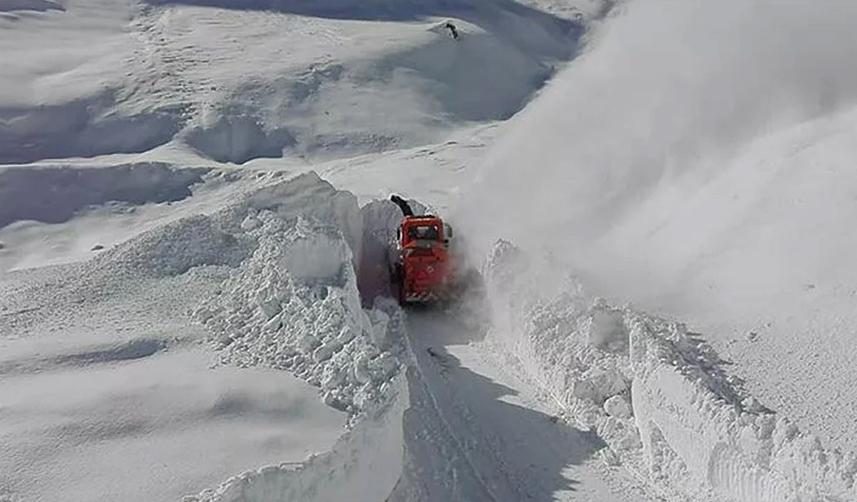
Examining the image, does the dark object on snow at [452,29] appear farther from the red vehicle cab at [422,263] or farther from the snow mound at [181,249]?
the snow mound at [181,249]

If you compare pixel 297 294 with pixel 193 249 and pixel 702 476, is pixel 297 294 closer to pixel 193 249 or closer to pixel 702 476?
pixel 193 249

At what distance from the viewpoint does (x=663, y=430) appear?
11453 millimetres

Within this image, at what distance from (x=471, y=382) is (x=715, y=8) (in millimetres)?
14611

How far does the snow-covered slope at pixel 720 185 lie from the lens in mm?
12500

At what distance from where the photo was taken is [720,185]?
54.0 feet

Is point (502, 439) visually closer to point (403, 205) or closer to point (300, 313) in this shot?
point (300, 313)

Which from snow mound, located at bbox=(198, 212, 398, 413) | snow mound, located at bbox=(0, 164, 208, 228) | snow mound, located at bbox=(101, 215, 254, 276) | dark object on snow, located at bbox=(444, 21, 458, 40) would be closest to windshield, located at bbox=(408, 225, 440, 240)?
snow mound, located at bbox=(198, 212, 398, 413)

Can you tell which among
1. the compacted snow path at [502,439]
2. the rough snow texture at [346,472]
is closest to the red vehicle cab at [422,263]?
the compacted snow path at [502,439]

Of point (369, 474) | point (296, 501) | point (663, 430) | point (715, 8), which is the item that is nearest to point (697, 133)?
point (715, 8)

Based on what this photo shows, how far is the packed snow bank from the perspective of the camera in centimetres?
984

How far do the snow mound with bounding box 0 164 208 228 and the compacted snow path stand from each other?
8.60 meters

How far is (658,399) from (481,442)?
2.36 metres

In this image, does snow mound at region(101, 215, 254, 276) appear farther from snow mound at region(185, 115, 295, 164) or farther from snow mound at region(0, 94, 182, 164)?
snow mound at region(185, 115, 295, 164)

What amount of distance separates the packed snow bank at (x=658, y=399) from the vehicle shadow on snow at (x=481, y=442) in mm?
541
